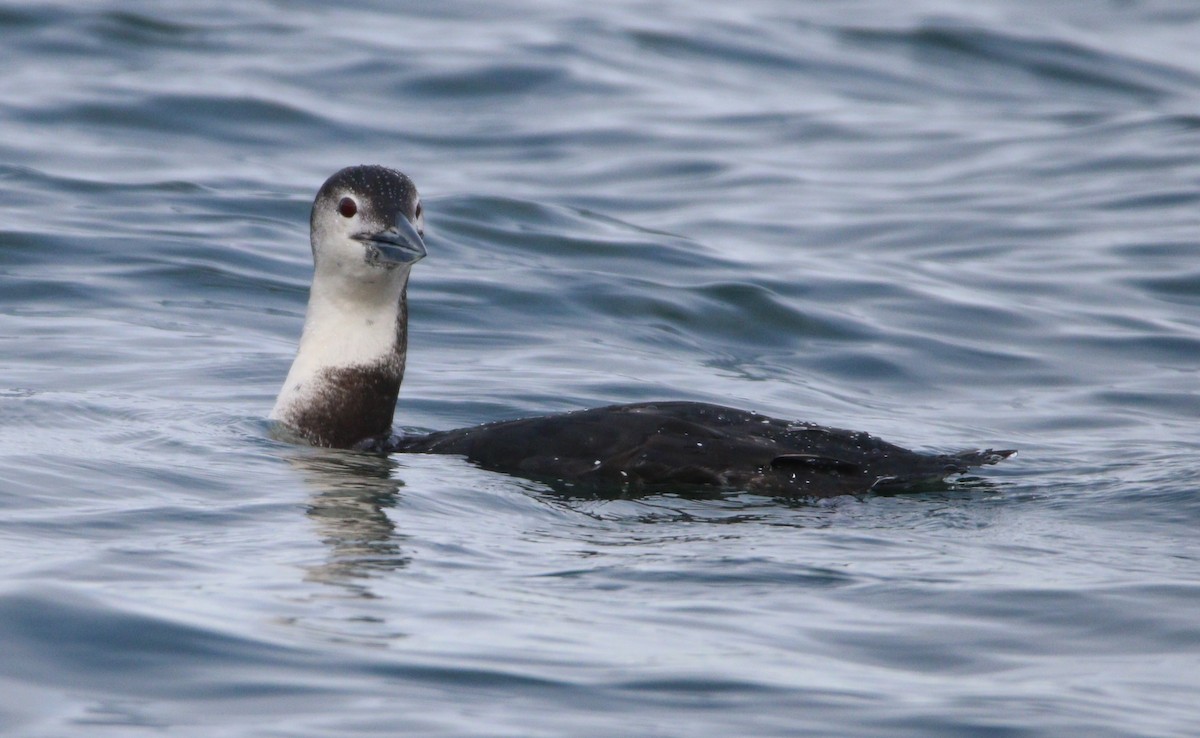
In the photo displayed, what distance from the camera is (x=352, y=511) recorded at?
21.0ft

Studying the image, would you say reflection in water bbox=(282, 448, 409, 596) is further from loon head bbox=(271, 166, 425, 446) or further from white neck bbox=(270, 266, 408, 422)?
white neck bbox=(270, 266, 408, 422)

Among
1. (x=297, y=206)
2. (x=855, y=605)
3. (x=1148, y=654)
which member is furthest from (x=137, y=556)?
(x=297, y=206)

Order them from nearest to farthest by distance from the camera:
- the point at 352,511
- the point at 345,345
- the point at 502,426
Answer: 1. the point at 352,511
2. the point at 502,426
3. the point at 345,345

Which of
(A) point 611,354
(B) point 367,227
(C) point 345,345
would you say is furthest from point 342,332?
(A) point 611,354

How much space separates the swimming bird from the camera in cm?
668

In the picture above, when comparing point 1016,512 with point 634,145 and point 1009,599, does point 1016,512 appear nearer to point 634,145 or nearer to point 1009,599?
point 1009,599

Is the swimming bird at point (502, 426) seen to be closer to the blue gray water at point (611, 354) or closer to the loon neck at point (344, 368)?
the loon neck at point (344, 368)

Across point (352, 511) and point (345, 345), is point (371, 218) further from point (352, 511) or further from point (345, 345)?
point (352, 511)

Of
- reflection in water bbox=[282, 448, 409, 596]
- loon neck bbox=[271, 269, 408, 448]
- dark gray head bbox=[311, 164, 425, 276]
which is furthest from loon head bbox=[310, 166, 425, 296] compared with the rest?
reflection in water bbox=[282, 448, 409, 596]

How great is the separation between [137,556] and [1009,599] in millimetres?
2632

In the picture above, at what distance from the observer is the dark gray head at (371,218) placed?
24.1ft

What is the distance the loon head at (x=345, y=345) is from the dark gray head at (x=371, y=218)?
0.01 meters

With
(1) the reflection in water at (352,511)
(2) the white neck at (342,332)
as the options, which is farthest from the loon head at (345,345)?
(1) the reflection in water at (352,511)

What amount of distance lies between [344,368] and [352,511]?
1389 mm
